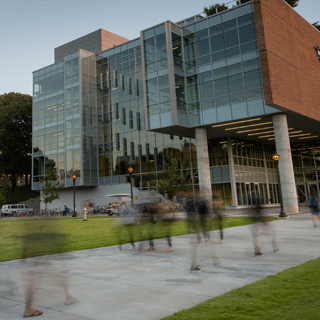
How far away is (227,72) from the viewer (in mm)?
29891

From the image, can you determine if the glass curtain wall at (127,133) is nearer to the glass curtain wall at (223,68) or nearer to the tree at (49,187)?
the tree at (49,187)

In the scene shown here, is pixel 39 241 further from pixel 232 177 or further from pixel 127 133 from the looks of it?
pixel 127 133

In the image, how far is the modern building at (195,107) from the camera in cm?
2850

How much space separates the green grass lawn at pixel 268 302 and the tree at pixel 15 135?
204 ft

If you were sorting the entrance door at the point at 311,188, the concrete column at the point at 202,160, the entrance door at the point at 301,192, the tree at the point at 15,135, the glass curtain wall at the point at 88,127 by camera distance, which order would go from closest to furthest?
the concrete column at the point at 202,160 → the entrance door at the point at 311,188 → the entrance door at the point at 301,192 → the glass curtain wall at the point at 88,127 → the tree at the point at 15,135

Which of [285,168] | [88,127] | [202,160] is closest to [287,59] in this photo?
[285,168]

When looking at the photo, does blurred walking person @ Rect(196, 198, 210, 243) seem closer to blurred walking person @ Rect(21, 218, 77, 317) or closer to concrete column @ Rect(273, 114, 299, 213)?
blurred walking person @ Rect(21, 218, 77, 317)

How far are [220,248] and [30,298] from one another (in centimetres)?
688

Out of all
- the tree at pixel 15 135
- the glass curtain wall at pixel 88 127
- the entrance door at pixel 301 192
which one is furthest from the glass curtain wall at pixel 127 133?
the tree at pixel 15 135

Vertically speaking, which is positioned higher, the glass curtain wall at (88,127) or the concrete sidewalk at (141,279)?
the glass curtain wall at (88,127)

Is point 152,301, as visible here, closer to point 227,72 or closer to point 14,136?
point 227,72

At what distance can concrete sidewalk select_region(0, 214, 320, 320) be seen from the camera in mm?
4801

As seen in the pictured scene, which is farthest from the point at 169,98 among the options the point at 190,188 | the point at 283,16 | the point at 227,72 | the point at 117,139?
the point at 117,139

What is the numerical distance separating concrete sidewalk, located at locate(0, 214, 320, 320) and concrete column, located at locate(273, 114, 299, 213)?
1714cm
